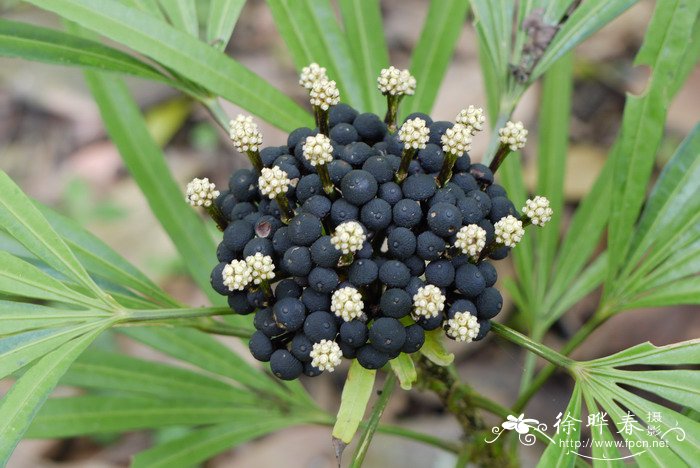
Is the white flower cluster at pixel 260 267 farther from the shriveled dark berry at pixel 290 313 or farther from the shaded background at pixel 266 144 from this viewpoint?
the shaded background at pixel 266 144

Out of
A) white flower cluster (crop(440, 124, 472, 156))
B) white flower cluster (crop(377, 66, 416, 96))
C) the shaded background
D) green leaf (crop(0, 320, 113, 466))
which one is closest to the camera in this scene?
green leaf (crop(0, 320, 113, 466))

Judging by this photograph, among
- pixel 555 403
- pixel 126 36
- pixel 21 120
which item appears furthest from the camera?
pixel 21 120

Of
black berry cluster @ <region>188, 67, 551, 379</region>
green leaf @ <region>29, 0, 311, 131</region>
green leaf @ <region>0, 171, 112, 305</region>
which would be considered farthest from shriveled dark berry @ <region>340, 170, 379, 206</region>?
green leaf @ <region>0, 171, 112, 305</region>

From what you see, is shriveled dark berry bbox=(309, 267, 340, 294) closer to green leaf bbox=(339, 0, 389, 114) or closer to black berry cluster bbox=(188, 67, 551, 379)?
black berry cluster bbox=(188, 67, 551, 379)

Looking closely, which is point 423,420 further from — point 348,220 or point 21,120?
point 21,120

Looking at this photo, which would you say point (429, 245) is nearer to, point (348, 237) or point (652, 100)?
point (348, 237)

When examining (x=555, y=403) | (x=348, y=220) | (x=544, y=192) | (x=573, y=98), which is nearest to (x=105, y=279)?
(x=348, y=220)

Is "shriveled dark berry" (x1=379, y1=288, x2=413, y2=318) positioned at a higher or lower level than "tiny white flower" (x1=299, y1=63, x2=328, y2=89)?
lower
